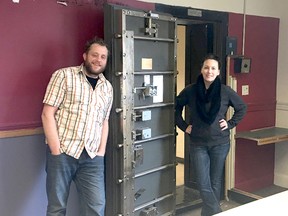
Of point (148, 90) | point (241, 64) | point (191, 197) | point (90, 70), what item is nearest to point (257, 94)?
point (241, 64)

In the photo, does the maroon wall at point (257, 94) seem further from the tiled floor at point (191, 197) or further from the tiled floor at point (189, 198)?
the tiled floor at point (189, 198)

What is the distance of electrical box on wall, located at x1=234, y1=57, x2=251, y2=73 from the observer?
3.87 m

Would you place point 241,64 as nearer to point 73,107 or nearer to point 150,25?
point 150,25

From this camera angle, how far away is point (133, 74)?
9.20 ft

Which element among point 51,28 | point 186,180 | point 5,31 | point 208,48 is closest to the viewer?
point 5,31

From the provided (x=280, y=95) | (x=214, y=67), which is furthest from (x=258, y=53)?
(x=214, y=67)

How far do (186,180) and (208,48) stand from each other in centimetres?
147

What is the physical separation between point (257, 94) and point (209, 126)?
4.64 feet

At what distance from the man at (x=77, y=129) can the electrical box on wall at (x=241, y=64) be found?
5.84 feet

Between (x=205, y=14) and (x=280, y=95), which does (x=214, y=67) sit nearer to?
(x=205, y=14)

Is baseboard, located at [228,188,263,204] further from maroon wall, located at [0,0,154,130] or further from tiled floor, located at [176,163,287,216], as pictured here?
maroon wall, located at [0,0,154,130]

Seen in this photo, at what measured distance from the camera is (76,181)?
2605mm

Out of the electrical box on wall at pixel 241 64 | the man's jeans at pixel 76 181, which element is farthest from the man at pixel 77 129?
the electrical box on wall at pixel 241 64

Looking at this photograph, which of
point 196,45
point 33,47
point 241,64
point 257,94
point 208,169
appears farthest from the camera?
point 257,94
